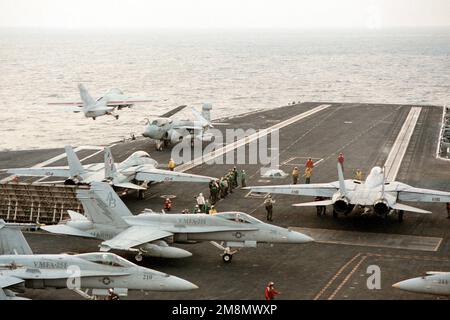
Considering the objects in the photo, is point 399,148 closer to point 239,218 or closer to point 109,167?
point 109,167

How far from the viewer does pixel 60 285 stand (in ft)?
90.7

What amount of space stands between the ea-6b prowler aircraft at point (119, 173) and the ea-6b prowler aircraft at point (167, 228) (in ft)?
33.7

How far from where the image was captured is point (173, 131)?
6138 centimetres

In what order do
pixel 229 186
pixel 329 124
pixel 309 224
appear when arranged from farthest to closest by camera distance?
pixel 329 124 → pixel 229 186 → pixel 309 224

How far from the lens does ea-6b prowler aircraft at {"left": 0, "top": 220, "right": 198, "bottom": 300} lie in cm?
2697

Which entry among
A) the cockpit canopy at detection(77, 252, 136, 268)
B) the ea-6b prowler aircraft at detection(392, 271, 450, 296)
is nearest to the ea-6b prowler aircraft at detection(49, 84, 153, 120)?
the cockpit canopy at detection(77, 252, 136, 268)

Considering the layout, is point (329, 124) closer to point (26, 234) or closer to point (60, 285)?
point (26, 234)

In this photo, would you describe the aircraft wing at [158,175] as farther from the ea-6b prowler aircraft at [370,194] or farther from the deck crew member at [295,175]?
the deck crew member at [295,175]

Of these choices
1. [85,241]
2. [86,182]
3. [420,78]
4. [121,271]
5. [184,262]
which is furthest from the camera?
[420,78]

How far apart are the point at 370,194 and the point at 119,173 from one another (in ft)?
51.4

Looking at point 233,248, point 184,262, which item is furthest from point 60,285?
point 233,248

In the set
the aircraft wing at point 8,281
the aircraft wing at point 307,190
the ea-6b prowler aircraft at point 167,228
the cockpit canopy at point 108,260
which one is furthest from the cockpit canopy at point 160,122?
the aircraft wing at point 8,281

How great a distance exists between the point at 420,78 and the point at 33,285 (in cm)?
16964

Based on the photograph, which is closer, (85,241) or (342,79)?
(85,241)
